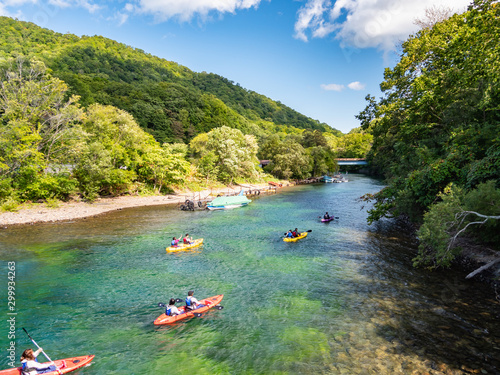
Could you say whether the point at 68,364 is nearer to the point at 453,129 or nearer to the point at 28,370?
the point at 28,370

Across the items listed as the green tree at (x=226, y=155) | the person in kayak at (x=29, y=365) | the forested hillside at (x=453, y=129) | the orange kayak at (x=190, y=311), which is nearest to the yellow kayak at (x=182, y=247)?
the orange kayak at (x=190, y=311)

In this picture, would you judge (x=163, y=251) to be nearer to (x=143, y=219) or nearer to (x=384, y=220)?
(x=143, y=219)

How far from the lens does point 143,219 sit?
3581 cm

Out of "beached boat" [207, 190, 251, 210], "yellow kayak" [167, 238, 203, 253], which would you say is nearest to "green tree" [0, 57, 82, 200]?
"beached boat" [207, 190, 251, 210]

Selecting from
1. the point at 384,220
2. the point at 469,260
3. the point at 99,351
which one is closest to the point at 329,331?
the point at 99,351

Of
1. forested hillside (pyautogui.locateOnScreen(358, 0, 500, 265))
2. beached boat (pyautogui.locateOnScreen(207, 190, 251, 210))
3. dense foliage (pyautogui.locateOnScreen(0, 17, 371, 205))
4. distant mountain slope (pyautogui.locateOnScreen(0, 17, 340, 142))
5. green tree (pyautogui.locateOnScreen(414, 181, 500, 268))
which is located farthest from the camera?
distant mountain slope (pyautogui.locateOnScreen(0, 17, 340, 142))

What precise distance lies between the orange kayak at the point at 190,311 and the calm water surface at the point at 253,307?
1.04ft

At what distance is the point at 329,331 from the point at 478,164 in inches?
577

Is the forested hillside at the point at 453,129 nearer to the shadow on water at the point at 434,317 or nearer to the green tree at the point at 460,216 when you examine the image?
the green tree at the point at 460,216

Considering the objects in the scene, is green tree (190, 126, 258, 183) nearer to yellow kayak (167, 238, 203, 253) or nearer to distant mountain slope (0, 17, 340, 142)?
distant mountain slope (0, 17, 340, 142)

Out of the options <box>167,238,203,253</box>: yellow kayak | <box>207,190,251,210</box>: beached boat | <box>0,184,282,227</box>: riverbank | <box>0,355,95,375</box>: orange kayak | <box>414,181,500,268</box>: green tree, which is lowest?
<box>0,355,95,375</box>: orange kayak

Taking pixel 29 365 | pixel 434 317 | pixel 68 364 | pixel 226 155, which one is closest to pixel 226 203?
pixel 226 155

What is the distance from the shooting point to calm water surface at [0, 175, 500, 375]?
11008 millimetres

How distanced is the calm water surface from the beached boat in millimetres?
18542
